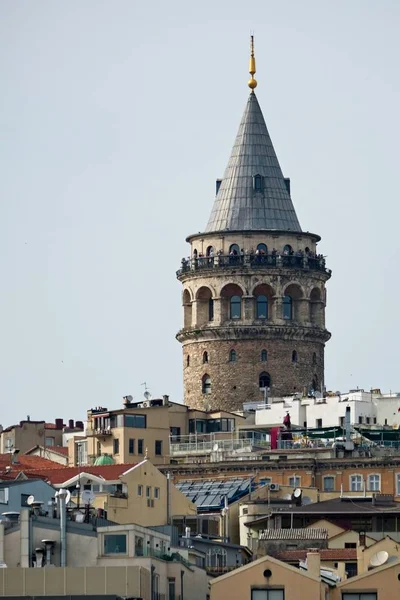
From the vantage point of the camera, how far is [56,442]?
16388 cm

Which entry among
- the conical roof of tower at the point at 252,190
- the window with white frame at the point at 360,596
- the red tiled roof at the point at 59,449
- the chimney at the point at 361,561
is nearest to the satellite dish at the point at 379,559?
the chimney at the point at 361,561

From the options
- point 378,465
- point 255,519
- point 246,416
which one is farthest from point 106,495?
point 246,416

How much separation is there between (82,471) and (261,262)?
41.3m

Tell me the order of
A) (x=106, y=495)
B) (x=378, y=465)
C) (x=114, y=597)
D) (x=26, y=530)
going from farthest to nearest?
(x=378, y=465) → (x=106, y=495) → (x=26, y=530) → (x=114, y=597)

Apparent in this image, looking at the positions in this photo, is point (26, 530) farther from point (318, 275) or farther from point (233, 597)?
point (318, 275)

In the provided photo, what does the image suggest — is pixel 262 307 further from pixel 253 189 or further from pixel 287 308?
pixel 253 189

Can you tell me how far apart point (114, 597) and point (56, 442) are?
83.9m

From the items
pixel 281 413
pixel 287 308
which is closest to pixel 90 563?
pixel 281 413

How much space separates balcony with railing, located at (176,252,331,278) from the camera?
16138cm

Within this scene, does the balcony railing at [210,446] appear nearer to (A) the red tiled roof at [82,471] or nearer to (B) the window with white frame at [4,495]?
(A) the red tiled roof at [82,471]

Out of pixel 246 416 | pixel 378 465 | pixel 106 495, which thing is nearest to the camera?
pixel 106 495

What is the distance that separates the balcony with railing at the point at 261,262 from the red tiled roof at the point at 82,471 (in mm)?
37270

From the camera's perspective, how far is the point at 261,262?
162 meters

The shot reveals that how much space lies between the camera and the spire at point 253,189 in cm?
16312
